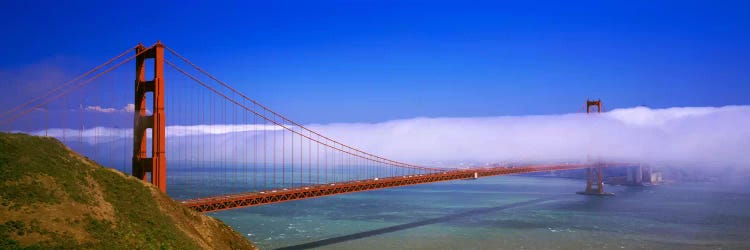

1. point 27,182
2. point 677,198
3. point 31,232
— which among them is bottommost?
point 677,198

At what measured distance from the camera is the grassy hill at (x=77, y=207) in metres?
18.5

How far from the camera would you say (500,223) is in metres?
56.2

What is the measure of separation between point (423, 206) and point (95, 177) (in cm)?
5579

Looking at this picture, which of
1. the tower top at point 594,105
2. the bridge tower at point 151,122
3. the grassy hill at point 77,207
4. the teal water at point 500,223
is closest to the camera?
the grassy hill at point 77,207

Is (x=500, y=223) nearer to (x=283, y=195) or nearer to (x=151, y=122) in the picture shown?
(x=283, y=195)

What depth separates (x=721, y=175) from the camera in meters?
146

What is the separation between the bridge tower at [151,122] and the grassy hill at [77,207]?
2729mm

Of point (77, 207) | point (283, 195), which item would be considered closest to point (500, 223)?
point (283, 195)

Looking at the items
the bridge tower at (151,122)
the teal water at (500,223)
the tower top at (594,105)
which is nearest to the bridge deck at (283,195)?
the bridge tower at (151,122)

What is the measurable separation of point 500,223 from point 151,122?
37.6 metres

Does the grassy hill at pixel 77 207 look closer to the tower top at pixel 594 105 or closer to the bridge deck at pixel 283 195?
the bridge deck at pixel 283 195

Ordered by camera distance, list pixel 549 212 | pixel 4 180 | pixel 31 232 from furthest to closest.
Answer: pixel 549 212 < pixel 4 180 < pixel 31 232

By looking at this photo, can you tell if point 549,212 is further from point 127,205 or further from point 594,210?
point 127,205

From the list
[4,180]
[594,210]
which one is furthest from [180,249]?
[594,210]
